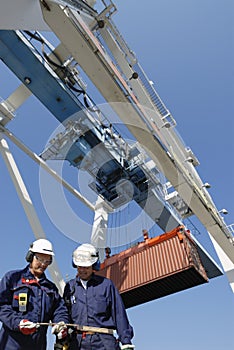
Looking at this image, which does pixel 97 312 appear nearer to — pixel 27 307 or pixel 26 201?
pixel 27 307

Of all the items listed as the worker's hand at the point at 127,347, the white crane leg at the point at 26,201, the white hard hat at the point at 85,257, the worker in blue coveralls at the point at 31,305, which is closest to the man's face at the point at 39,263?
the worker in blue coveralls at the point at 31,305

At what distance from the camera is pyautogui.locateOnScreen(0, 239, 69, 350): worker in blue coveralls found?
252 cm

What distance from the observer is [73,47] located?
223 inches

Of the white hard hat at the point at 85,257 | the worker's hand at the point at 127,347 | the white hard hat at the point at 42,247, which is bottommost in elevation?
the worker's hand at the point at 127,347

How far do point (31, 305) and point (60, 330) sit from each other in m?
0.35

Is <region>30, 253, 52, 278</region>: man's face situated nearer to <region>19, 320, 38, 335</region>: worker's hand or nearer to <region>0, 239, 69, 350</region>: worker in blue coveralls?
<region>0, 239, 69, 350</region>: worker in blue coveralls

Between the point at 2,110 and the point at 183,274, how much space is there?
6785 mm

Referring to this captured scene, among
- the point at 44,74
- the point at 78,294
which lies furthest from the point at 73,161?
the point at 78,294

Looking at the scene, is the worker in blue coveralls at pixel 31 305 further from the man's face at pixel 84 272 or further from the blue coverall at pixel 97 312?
the man's face at pixel 84 272

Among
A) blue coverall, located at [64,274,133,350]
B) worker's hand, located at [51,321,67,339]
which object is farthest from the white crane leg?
worker's hand, located at [51,321,67,339]

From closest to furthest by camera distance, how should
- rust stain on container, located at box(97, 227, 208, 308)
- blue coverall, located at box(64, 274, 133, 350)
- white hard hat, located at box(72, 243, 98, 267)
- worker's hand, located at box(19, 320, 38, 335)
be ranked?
worker's hand, located at box(19, 320, 38, 335), blue coverall, located at box(64, 274, 133, 350), white hard hat, located at box(72, 243, 98, 267), rust stain on container, located at box(97, 227, 208, 308)

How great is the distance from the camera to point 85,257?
319 centimetres

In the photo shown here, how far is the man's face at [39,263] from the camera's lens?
2.91m

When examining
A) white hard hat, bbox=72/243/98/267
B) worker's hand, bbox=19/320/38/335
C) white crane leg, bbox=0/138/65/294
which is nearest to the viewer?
worker's hand, bbox=19/320/38/335
